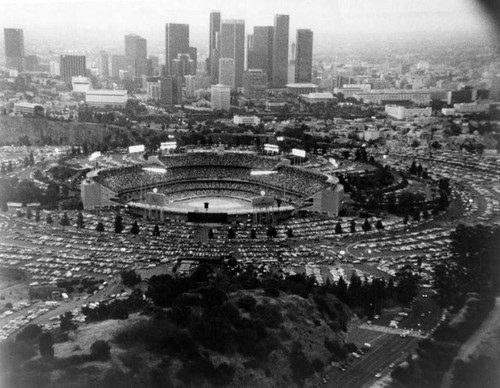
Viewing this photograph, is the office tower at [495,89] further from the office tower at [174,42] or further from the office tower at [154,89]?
the office tower at [154,89]

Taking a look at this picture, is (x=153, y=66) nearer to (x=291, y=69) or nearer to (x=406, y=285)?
(x=291, y=69)

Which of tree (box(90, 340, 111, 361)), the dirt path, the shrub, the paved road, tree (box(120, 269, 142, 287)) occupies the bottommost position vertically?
the paved road

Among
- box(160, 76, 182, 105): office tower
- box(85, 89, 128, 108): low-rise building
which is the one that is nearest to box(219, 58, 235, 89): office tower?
box(160, 76, 182, 105): office tower

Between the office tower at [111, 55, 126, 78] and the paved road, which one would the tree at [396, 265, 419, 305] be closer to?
the paved road

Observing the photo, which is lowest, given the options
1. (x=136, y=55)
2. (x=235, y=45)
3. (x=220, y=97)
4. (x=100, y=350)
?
(x=100, y=350)

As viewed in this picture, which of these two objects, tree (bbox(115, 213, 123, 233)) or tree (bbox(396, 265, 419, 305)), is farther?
tree (bbox(115, 213, 123, 233))

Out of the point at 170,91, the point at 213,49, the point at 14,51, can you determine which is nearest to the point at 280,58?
the point at 213,49
